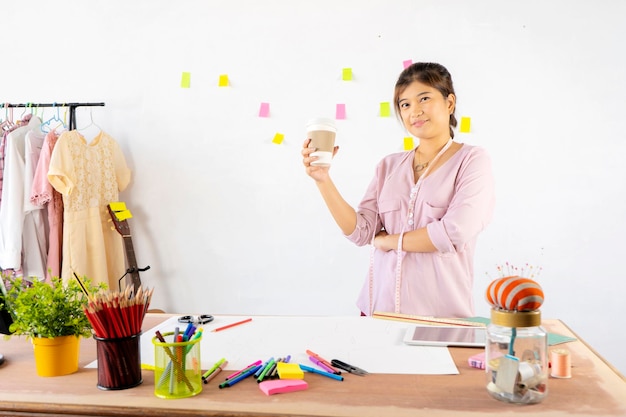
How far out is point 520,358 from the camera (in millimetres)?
979

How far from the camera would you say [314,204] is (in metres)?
3.09

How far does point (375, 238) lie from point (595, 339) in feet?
5.66

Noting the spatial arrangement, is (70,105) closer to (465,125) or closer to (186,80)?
(186,80)

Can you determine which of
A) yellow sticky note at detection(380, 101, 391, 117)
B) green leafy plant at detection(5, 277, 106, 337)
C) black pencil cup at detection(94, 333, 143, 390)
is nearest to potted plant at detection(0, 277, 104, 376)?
green leafy plant at detection(5, 277, 106, 337)

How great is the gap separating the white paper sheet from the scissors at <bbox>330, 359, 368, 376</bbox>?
0.08 ft

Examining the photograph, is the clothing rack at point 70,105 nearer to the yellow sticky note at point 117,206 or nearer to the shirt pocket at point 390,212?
the yellow sticky note at point 117,206

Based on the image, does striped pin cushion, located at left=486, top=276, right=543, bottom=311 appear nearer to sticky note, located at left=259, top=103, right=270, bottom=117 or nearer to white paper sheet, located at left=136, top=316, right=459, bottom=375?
white paper sheet, located at left=136, top=316, right=459, bottom=375

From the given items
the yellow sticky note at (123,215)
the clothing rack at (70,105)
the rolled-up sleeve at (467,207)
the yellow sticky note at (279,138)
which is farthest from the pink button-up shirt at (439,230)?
the clothing rack at (70,105)

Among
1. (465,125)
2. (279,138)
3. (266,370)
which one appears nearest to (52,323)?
(266,370)

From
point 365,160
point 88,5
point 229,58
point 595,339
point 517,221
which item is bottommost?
point 595,339

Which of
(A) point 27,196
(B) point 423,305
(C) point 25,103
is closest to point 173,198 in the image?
(A) point 27,196

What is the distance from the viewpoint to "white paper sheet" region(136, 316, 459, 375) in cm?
120

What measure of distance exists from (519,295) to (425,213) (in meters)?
0.85

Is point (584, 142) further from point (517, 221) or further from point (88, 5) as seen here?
point (88, 5)
